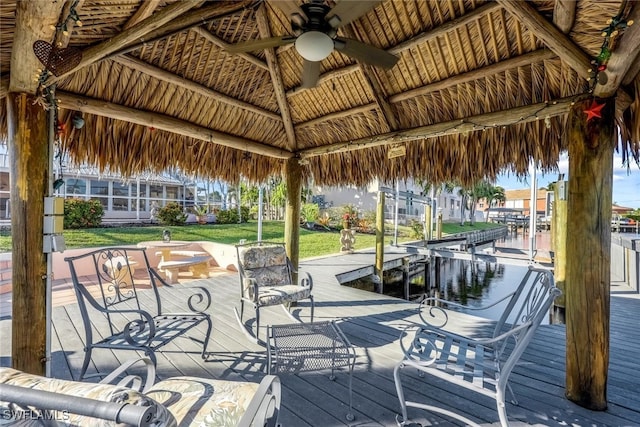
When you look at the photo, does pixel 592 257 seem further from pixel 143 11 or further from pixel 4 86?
pixel 4 86

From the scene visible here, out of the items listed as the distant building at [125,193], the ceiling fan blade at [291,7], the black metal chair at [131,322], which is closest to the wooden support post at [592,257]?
the ceiling fan blade at [291,7]

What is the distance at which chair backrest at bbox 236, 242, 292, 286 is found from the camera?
13.2 ft

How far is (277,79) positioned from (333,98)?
787mm

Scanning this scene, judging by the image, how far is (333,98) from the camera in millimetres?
4160

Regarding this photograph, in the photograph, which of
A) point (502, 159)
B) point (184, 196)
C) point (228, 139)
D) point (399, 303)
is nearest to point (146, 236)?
point (184, 196)

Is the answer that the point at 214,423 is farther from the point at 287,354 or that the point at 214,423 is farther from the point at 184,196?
the point at 184,196

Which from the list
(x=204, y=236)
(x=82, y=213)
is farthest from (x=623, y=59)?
(x=82, y=213)

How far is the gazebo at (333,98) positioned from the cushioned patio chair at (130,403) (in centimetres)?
144

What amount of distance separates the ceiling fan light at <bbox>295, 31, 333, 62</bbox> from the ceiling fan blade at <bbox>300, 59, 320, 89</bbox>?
0.52m

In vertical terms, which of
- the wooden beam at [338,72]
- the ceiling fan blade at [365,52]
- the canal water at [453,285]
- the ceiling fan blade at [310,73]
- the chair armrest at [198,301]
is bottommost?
the canal water at [453,285]

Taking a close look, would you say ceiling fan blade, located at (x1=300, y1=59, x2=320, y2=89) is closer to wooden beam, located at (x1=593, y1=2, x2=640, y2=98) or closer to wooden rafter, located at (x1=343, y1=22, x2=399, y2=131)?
wooden rafter, located at (x1=343, y1=22, x2=399, y2=131)

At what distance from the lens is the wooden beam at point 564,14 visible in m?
1.91

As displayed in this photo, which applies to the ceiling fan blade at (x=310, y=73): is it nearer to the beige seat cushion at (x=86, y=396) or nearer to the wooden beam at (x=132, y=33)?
the wooden beam at (x=132, y=33)

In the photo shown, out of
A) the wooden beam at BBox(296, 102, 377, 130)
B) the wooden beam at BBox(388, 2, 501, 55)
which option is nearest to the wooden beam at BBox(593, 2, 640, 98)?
the wooden beam at BBox(388, 2, 501, 55)
